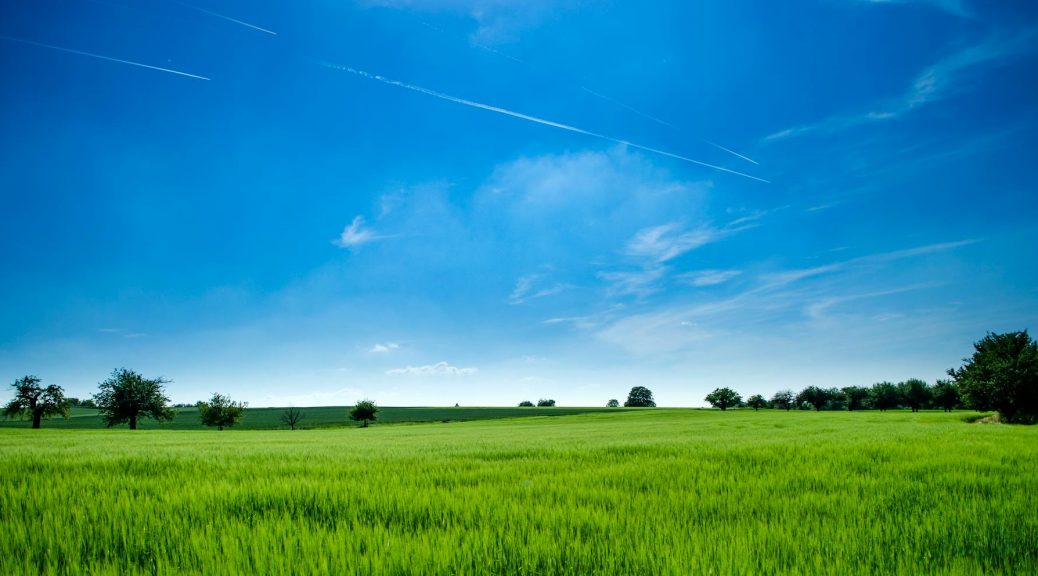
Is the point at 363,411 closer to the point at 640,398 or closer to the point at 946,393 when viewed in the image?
the point at 640,398

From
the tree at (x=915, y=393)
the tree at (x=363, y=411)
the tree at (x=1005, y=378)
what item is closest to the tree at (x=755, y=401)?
the tree at (x=915, y=393)

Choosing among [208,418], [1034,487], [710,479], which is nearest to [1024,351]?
[1034,487]

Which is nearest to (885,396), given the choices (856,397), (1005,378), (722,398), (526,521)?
(856,397)

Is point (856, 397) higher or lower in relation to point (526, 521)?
lower

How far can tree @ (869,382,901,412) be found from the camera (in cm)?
13000

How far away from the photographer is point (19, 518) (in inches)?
163

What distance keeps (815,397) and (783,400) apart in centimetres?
1168

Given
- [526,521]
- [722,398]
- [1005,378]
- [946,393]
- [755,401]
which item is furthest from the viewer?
[755,401]

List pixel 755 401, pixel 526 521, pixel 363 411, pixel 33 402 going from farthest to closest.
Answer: pixel 755 401 → pixel 363 411 → pixel 33 402 → pixel 526 521

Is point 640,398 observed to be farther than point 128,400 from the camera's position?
Yes

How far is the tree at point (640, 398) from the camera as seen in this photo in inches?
6427

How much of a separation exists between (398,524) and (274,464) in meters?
5.33

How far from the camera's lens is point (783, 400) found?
561 feet

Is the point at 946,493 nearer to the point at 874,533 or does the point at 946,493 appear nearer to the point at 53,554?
the point at 874,533
